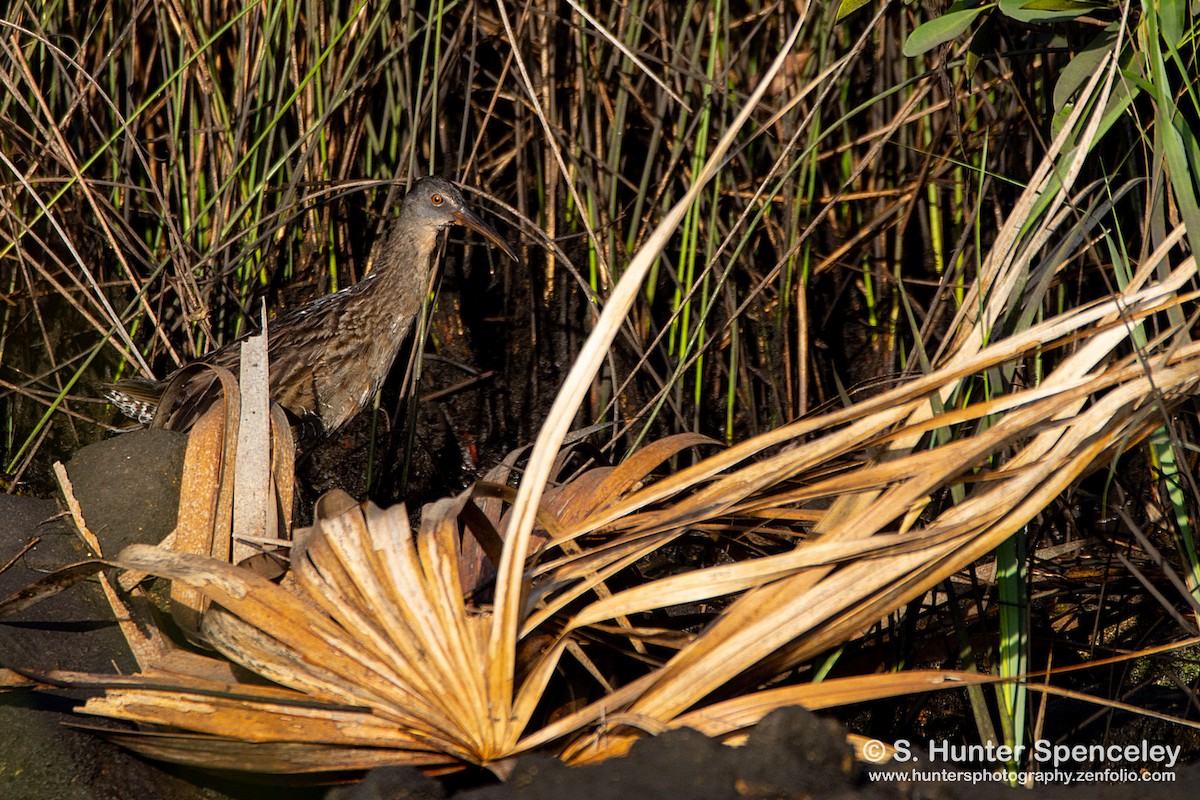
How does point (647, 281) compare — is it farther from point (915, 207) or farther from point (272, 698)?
point (272, 698)

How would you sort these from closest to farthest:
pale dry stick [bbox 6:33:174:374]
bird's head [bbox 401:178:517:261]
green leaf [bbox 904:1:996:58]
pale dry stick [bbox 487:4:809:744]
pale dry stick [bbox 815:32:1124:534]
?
pale dry stick [bbox 487:4:809:744] < pale dry stick [bbox 815:32:1124:534] < green leaf [bbox 904:1:996:58] < pale dry stick [bbox 6:33:174:374] < bird's head [bbox 401:178:517:261]

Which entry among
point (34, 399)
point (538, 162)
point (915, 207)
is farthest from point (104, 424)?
point (915, 207)

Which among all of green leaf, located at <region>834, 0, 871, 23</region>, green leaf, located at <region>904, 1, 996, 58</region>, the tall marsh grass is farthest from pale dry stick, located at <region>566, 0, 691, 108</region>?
green leaf, located at <region>904, 1, 996, 58</region>

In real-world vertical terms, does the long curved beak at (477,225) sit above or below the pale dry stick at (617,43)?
below

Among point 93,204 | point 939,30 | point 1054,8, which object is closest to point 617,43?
point 939,30

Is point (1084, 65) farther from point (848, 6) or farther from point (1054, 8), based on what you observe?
point (848, 6)

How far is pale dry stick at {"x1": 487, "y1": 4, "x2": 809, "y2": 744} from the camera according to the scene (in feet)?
4.11

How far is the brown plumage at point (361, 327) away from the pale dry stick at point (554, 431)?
2610 millimetres

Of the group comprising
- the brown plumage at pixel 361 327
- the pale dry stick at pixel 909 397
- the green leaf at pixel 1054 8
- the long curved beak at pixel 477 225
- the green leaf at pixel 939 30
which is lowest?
the brown plumage at pixel 361 327

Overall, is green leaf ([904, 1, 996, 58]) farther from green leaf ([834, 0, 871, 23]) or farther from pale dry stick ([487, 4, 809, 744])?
pale dry stick ([487, 4, 809, 744])

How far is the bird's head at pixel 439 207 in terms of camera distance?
152 inches

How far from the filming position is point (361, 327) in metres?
3.91

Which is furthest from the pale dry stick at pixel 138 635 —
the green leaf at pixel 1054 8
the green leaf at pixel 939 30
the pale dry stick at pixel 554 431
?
the green leaf at pixel 1054 8

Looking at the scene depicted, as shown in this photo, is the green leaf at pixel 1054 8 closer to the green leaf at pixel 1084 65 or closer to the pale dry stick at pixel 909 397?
the green leaf at pixel 1084 65
